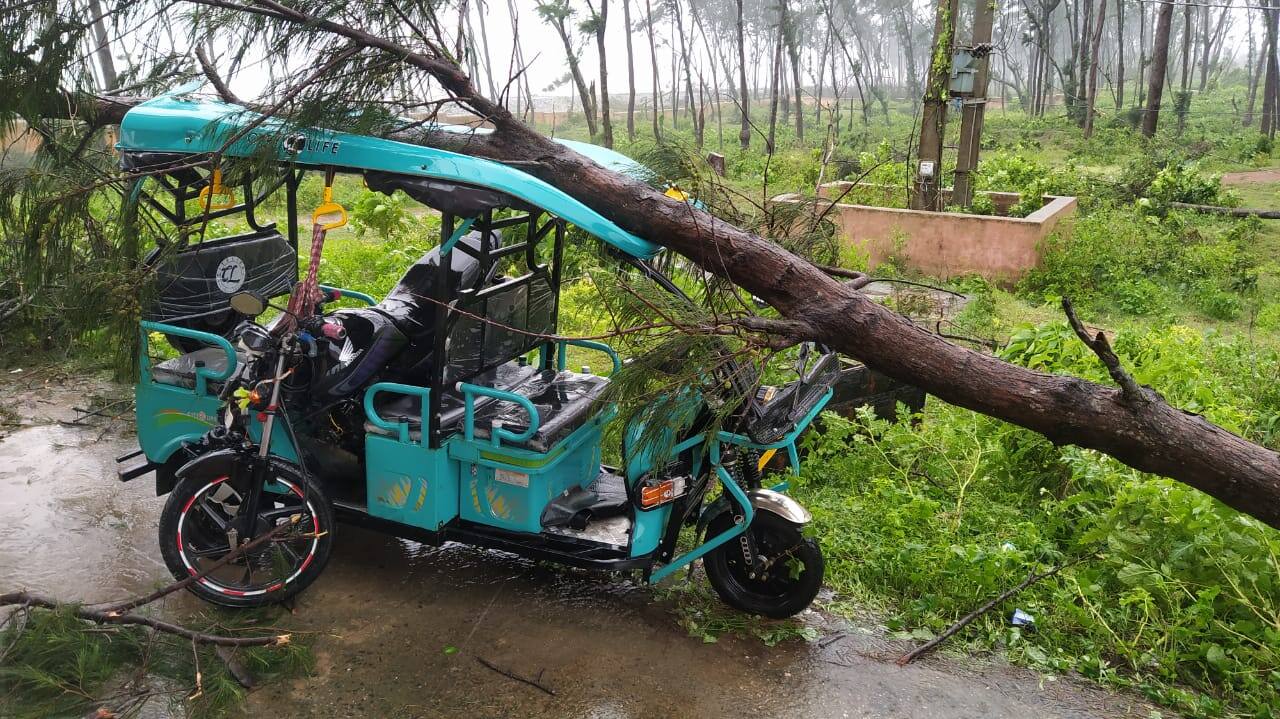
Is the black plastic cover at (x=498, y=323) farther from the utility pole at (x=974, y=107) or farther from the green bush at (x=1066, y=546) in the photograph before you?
the utility pole at (x=974, y=107)

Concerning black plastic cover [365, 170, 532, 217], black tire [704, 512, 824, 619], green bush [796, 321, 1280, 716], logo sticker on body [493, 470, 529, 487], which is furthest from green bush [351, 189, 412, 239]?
black tire [704, 512, 824, 619]

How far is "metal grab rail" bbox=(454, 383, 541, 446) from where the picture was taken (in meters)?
4.00

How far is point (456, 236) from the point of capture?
391cm

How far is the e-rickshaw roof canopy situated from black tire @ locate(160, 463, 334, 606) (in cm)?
140

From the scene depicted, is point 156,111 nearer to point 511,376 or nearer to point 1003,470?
point 511,376

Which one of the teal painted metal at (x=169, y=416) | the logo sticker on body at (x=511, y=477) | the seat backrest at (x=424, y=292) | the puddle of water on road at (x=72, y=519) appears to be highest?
the seat backrest at (x=424, y=292)

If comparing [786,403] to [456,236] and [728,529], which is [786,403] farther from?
[456,236]

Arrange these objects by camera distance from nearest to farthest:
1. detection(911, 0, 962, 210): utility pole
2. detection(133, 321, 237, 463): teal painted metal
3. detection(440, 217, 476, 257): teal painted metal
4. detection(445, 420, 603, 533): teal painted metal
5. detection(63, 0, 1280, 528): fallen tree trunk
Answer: detection(63, 0, 1280, 528): fallen tree trunk < detection(440, 217, 476, 257): teal painted metal < detection(445, 420, 603, 533): teal painted metal < detection(133, 321, 237, 463): teal painted metal < detection(911, 0, 962, 210): utility pole

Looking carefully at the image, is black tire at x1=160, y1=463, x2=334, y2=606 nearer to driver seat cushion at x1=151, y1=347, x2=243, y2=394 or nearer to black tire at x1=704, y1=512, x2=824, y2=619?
driver seat cushion at x1=151, y1=347, x2=243, y2=394

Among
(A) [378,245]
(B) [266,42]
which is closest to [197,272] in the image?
(B) [266,42]

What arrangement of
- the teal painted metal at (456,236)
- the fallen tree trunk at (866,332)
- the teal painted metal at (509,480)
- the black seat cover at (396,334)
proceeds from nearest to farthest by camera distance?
1. the fallen tree trunk at (866,332)
2. the teal painted metal at (456,236)
3. the teal painted metal at (509,480)
4. the black seat cover at (396,334)

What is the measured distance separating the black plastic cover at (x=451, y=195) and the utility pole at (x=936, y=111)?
908 cm

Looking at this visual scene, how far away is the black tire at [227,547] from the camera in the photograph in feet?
13.7

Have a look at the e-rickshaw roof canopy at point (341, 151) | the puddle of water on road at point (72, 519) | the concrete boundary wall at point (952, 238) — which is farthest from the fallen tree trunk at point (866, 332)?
the concrete boundary wall at point (952, 238)
